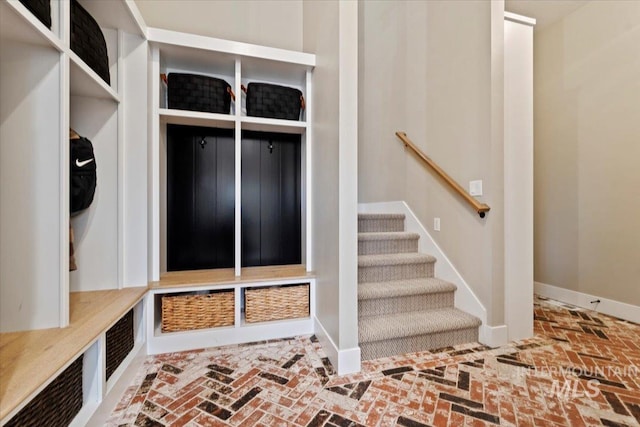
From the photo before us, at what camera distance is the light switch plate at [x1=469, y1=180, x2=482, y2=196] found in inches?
89.7

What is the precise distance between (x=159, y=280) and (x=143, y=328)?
1.15ft

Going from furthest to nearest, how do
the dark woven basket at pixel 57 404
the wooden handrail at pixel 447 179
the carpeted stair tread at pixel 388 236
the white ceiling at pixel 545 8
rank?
the white ceiling at pixel 545 8 → the carpeted stair tread at pixel 388 236 → the wooden handrail at pixel 447 179 → the dark woven basket at pixel 57 404

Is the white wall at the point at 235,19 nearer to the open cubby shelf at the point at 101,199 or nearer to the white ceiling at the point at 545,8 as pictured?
the open cubby shelf at the point at 101,199

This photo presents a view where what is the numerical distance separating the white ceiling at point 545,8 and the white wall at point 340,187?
8.09 feet

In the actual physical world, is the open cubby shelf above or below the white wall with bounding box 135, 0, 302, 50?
below

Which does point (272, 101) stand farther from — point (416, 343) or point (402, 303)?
point (416, 343)

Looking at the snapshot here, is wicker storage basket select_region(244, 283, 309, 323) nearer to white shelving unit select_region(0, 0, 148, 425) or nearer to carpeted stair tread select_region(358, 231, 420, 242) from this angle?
carpeted stair tread select_region(358, 231, 420, 242)

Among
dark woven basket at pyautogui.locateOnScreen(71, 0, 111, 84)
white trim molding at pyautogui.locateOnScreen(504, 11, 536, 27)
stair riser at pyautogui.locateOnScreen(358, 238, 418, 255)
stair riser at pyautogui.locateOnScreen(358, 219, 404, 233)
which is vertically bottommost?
stair riser at pyautogui.locateOnScreen(358, 238, 418, 255)

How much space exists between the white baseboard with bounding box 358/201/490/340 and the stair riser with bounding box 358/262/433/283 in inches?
4.7

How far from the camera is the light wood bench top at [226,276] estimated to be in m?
2.12

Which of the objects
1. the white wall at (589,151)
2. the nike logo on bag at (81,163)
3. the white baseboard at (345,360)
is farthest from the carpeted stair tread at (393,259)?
the nike logo on bag at (81,163)

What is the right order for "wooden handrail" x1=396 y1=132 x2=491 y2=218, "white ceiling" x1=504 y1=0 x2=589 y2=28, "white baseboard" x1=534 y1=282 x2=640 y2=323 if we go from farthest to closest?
"white ceiling" x1=504 y1=0 x2=589 y2=28 → "white baseboard" x1=534 y1=282 x2=640 y2=323 → "wooden handrail" x1=396 y1=132 x2=491 y2=218

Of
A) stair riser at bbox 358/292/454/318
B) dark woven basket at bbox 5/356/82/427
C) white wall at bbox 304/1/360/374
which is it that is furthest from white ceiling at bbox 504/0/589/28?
dark woven basket at bbox 5/356/82/427

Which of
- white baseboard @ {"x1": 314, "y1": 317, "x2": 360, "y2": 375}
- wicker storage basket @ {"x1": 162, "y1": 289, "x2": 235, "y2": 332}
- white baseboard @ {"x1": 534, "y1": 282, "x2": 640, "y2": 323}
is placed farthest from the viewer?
white baseboard @ {"x1": 534, "y1": 282, "x2": 640, "y2": 323}
